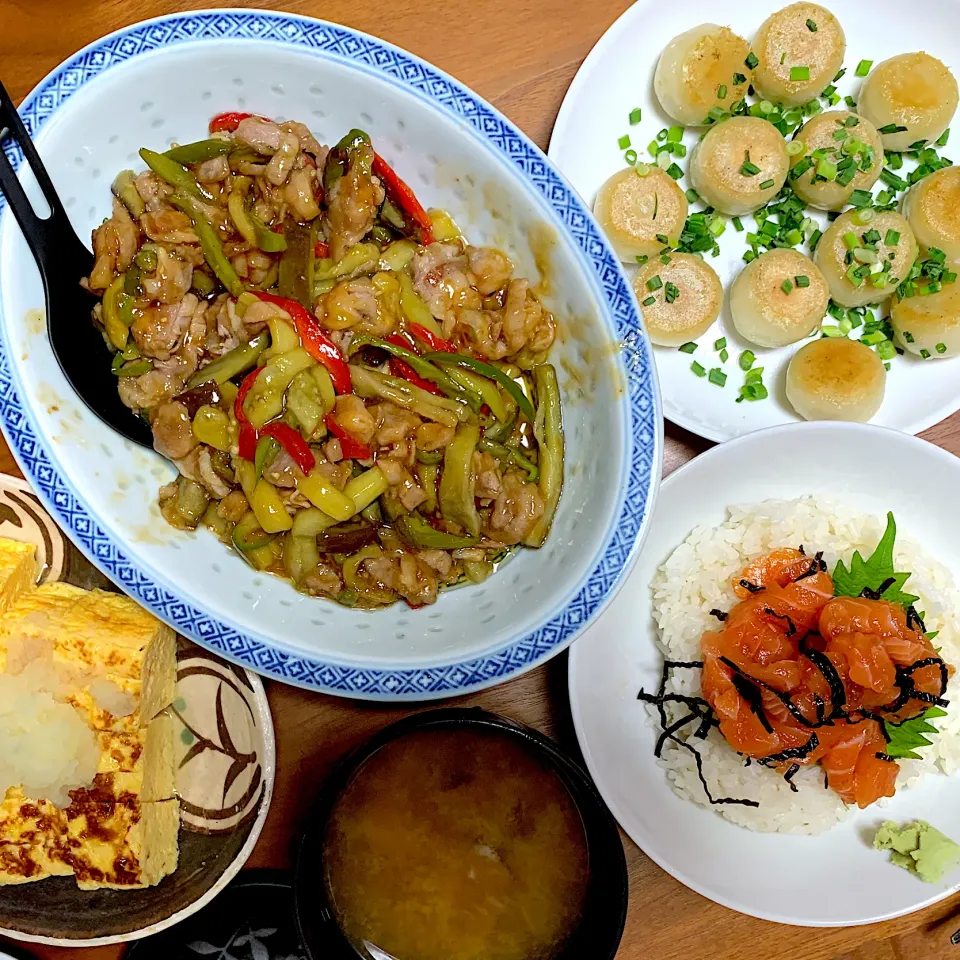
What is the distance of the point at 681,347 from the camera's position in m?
2.12

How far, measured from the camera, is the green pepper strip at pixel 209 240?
1669 mm

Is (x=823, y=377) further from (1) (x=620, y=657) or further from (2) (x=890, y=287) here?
(1) (x=620, y=657)

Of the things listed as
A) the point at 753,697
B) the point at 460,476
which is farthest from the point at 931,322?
the point at 460,476

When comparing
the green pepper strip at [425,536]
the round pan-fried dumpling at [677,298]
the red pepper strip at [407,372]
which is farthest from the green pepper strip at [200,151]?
the round pan-fried dumpling at [677,298]

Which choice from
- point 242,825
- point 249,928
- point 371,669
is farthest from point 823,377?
point 249,928

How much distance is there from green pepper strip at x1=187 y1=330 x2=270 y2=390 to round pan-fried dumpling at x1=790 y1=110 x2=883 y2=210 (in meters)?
1.38

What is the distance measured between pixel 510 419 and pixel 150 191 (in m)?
0.85

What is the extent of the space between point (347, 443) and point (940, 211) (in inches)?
61.9

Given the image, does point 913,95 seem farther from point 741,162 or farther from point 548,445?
point 548,445

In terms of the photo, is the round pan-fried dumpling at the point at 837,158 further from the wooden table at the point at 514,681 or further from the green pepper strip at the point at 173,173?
the green pepper strip at the point at 173,173

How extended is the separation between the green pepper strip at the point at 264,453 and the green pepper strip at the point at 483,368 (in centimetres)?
35

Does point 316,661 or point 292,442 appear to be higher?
point 292,442

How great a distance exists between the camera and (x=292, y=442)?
163 centimetres

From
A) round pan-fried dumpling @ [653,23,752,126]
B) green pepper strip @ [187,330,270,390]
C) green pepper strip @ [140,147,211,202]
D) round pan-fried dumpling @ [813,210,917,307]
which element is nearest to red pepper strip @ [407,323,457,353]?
green pepper strip @ [187,330,270,390]
